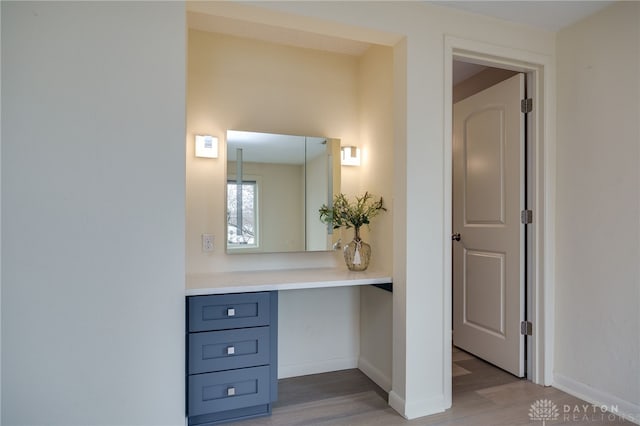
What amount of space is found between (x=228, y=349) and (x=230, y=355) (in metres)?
0.04

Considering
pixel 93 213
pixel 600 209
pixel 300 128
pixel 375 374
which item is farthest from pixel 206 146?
pixel 600 209

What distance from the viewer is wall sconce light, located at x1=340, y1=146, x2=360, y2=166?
2777 millimetres

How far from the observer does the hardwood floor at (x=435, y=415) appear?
210 cm

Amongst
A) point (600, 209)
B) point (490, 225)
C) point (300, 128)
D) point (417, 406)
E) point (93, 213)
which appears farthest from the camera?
point (490, 225)

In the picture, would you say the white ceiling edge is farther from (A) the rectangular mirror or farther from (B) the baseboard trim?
(B) the baseboard trim

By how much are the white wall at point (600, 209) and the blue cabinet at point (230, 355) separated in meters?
1.90

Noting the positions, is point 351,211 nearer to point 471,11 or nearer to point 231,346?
point 231,346

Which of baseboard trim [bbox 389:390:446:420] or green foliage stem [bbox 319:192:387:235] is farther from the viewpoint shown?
green foliage stem [bbox 319:192:387:235]

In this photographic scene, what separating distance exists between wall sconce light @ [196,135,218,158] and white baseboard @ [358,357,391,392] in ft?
5.89

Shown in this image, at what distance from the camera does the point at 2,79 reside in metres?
1.61

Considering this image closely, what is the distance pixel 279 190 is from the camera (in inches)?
103

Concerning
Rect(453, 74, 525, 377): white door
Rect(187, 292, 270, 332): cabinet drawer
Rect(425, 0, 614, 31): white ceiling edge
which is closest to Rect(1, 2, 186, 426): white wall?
Rect(187, 292, 270, 332): cabinet drawer

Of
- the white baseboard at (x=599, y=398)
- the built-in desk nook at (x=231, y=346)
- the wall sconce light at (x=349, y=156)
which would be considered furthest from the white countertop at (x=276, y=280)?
the white baseboard at (x=599, y=398)

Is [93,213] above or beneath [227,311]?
above
